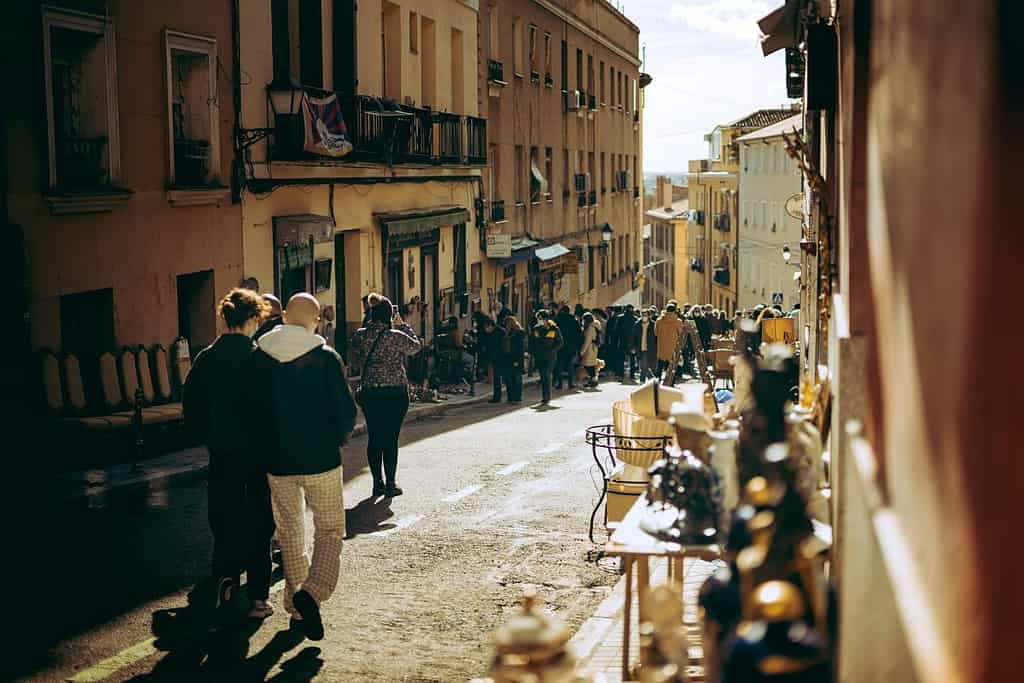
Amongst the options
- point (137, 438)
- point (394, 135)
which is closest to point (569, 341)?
point (394, 135)

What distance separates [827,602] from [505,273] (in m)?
34.4

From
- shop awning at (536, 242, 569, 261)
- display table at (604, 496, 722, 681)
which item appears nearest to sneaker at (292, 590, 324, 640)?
display table at (604, 496, 722, 681)

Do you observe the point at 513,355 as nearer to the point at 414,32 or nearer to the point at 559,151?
the point at 414,32

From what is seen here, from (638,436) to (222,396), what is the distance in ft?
7.79

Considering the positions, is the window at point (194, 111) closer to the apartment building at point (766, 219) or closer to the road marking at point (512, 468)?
the road marking at point (512, 468)

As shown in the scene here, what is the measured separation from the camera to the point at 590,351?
1144 inches

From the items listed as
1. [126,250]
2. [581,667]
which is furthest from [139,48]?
[581,667]

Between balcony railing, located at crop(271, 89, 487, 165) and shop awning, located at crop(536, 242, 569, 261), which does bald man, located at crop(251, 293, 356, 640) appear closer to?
balcony railing, located at crop(271, 89, 487, 165)

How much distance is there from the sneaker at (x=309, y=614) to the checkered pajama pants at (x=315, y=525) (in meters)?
0.20

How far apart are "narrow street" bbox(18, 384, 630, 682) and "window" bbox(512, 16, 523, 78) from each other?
996 inches

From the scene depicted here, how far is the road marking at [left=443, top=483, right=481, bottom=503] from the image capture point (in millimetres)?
12266

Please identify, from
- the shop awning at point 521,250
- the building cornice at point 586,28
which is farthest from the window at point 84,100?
the building cornice at point 586,28

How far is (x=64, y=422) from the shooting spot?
47.6ft

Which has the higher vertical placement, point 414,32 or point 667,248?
point 414,32
